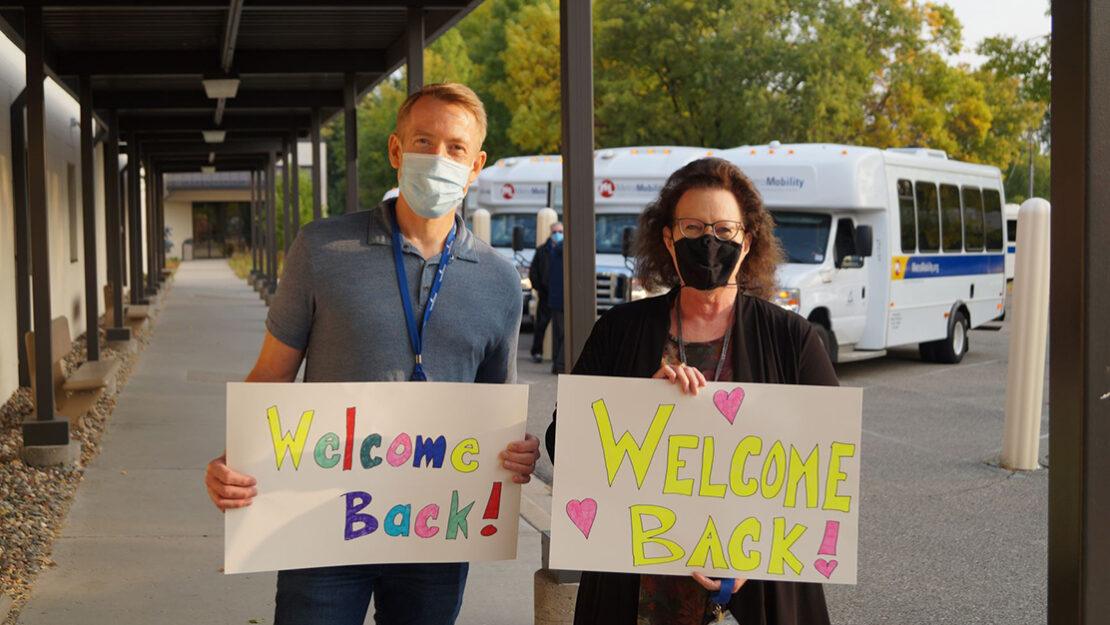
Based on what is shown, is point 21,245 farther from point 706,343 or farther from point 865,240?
point 706,343

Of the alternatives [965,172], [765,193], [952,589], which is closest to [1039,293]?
[952,589]

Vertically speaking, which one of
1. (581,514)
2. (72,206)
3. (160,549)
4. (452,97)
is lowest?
(160,549)

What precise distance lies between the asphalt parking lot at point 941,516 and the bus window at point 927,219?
2.59 m

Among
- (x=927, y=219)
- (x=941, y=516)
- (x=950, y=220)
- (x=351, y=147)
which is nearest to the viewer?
(x=941, y=516)

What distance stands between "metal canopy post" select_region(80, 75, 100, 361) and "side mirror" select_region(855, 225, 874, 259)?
8646 mm

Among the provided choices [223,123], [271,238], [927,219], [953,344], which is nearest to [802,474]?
[927,219]

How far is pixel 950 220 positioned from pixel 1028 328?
9002mm

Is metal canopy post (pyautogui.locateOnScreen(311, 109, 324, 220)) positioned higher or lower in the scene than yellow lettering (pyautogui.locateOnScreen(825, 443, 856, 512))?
higher

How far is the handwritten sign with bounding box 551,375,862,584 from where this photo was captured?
2922mm

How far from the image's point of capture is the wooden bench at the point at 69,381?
1091 centimetres

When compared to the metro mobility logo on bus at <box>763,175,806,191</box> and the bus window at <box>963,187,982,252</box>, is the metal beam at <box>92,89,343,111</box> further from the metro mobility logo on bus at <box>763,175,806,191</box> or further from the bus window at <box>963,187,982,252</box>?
the bus window at <box>963,187,982,252</box>

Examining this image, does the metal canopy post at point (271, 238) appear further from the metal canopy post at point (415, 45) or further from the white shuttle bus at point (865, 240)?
the metal canopy post at point (415, 45)

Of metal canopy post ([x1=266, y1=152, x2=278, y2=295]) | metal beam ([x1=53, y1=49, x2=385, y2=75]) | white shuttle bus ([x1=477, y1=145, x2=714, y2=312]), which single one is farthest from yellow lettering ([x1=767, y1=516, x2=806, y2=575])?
metal canopy post ([x1=266, y1=152, x2=278, y2=295])

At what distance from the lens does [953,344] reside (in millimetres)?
19094
